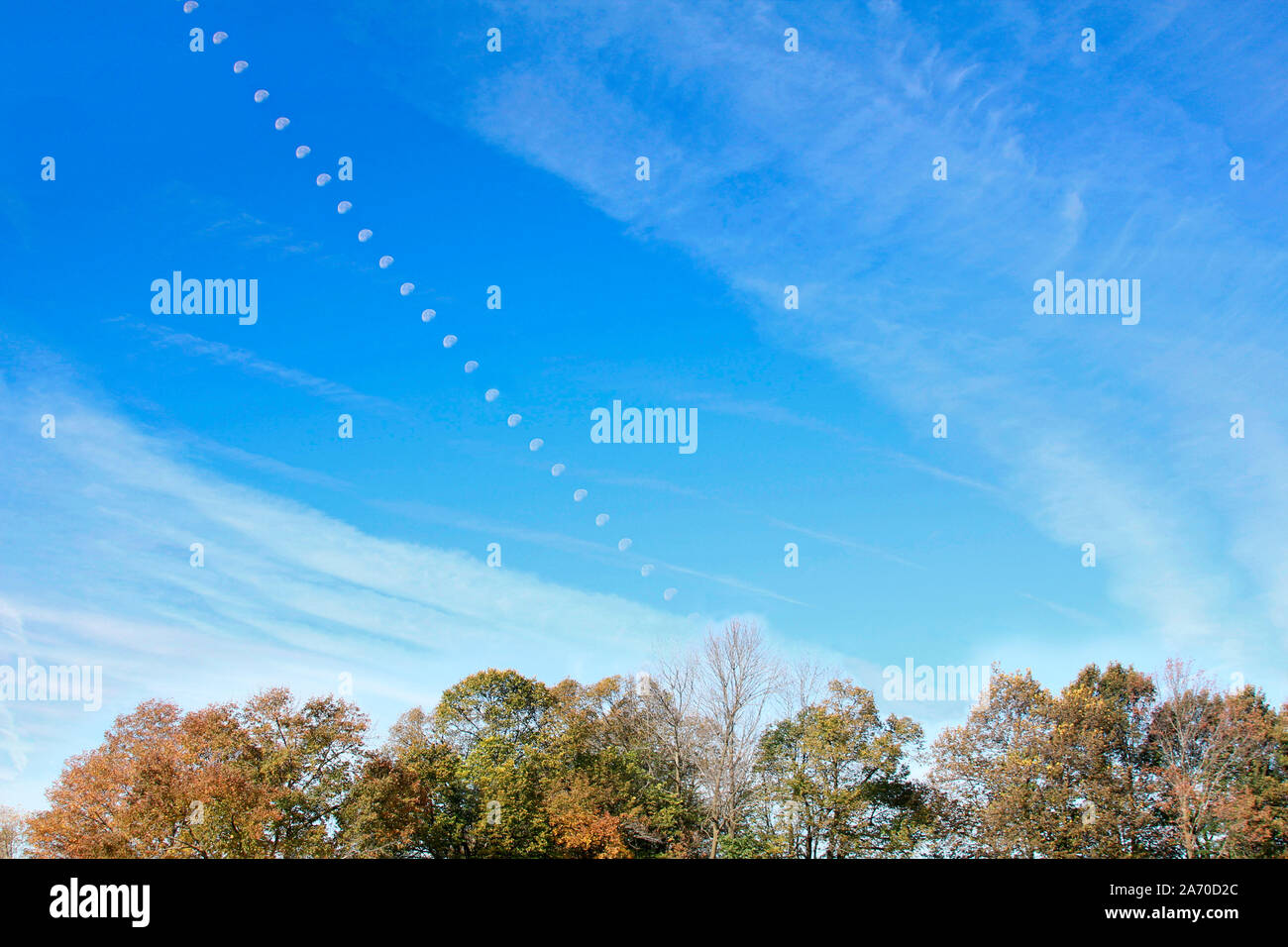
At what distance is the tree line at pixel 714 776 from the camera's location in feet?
113

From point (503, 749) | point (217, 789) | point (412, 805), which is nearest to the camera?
point (217, 789)

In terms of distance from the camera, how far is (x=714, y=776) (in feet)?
141

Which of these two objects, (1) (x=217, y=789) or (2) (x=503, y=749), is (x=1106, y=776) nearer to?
(2) (x=503, y=749)

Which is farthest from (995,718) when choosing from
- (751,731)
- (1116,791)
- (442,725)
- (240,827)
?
(240,827)

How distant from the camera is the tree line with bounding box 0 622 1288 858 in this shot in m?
34.4

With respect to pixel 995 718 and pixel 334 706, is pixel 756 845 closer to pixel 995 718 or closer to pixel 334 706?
pixel 995 718

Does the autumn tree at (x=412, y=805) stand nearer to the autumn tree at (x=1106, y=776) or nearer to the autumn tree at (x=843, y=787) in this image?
the autumn tree at (x=843, y=787)

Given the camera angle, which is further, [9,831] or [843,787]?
[9,831]

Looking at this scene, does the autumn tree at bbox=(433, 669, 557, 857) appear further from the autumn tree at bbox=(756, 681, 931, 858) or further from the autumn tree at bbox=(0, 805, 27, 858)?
the autumn tree at bbox=(0, 805, 27, 858)

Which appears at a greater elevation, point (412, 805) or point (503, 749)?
point (503, 749)

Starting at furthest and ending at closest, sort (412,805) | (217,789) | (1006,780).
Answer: (1006,780), (412,805), (217,789)

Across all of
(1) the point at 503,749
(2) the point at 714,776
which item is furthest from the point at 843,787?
(1) the point at 503,749
